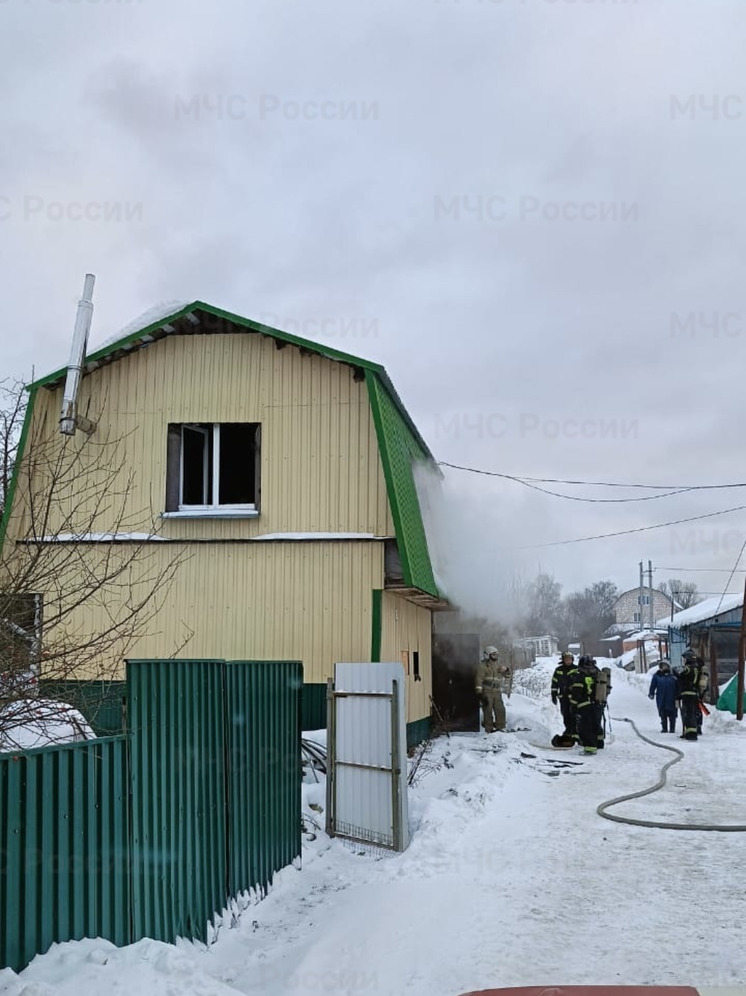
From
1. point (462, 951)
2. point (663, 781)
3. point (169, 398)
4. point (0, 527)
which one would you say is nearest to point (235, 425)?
point (169, 398)

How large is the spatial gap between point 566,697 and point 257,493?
7640 mm

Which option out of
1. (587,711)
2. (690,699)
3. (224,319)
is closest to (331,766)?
(224,319)

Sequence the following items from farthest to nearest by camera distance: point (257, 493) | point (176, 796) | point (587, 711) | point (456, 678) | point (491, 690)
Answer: point (456, 678), point (491, 690), point (587, 711), point (257, 493), point (176, 796)

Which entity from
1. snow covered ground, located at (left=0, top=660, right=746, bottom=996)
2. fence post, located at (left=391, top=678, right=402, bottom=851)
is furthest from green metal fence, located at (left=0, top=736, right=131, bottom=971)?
fence post, located at (left=391, top=678, right=402, bottom=851)

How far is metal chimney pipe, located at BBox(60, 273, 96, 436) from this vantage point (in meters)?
12.2

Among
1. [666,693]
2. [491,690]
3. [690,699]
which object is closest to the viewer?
[491,690]

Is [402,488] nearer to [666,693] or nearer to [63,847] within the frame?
[63,847]

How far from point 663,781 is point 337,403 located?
6.72 m

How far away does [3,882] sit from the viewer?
14.0 feet

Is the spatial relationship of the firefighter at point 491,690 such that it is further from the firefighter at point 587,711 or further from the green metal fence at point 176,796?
the green metal fence at point 176,796

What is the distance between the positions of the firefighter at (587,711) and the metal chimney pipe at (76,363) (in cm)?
946

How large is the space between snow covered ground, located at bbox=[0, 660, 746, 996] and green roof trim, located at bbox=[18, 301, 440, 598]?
3.03 m

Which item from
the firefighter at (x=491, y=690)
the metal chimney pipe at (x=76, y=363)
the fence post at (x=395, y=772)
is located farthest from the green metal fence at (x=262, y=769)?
the firefighter at (x=491, y=690)

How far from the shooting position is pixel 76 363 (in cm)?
1244
